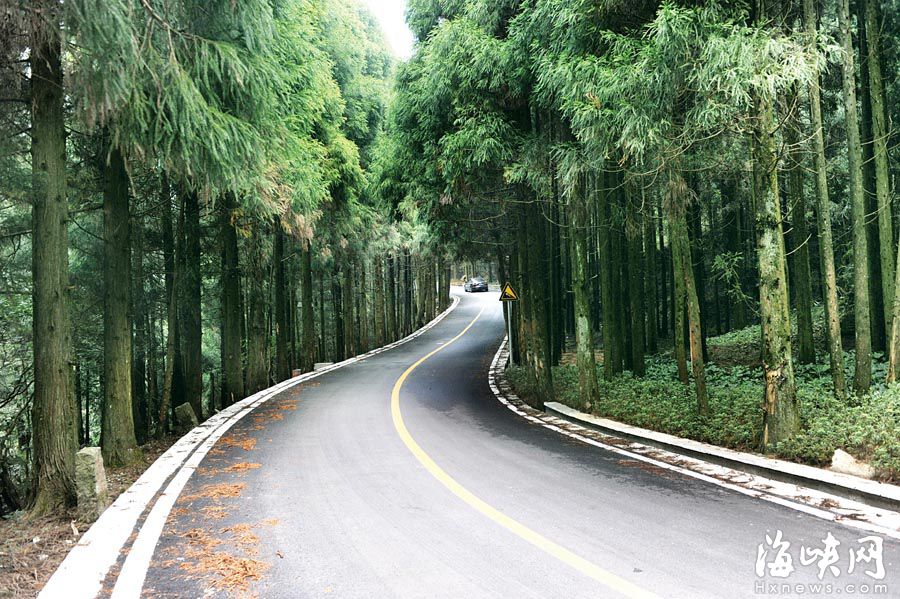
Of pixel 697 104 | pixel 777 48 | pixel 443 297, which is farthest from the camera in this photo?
pixel 443 297

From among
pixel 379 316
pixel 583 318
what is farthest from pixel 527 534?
pixel 379 316

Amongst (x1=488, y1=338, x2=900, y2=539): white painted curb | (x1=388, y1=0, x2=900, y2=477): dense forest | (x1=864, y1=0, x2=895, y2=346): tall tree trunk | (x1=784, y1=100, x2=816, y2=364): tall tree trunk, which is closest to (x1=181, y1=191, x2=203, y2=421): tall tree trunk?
(x1=388, y1=0, x2=900, y2=477): dense forest

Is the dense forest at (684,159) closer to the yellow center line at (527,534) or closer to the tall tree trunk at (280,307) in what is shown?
the yellow center line at (527,534)

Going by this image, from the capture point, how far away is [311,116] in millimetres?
12820

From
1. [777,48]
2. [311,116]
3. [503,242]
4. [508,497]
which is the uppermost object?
[311,116]

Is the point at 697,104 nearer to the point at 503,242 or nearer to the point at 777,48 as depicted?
the point at 777,48

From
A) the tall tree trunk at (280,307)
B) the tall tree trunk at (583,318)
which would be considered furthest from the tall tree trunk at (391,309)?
the tall tree trunk at (583,318)

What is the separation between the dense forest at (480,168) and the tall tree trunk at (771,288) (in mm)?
35

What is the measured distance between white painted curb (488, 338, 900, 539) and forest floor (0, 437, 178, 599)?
611 centimetres

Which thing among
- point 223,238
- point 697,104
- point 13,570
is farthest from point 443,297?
point 13,570

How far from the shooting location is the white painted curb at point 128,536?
13.2 feet

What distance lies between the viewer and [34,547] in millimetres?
5297

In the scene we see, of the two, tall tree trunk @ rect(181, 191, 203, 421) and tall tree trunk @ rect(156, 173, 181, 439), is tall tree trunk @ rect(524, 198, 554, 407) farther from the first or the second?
tall tree trunk @ rect(156, 173, 181, 439)

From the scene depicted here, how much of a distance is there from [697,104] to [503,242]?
1202 centimetres
